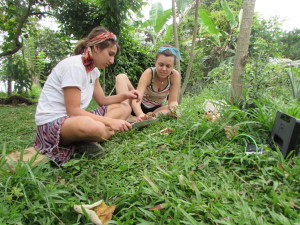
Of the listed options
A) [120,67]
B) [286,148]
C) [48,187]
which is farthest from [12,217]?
[120,67]

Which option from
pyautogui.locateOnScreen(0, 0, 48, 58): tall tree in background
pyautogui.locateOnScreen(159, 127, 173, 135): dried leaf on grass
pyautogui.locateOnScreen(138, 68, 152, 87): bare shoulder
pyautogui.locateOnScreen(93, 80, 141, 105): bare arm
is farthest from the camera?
pyautogui.locateOnScreen(0, 0, 48, 58): tall tree in background

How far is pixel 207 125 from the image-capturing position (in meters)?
1.49

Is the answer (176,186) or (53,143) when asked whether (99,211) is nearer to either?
(176,186)

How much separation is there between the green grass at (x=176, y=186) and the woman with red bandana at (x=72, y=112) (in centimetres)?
17

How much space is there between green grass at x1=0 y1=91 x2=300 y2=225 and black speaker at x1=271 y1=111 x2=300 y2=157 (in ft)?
0.20

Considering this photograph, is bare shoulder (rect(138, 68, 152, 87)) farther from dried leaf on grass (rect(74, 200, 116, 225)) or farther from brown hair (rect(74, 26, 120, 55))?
dried leaf on grass (rect(74, 200, 116, 225))

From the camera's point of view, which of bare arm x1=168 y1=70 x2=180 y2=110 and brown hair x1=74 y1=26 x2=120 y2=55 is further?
bare arm x1=168 y1=70 x2=180 y2=110

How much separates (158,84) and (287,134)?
5.48 ft

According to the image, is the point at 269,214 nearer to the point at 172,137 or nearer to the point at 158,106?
the point at 172,137

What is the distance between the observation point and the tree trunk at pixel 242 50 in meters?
1.86

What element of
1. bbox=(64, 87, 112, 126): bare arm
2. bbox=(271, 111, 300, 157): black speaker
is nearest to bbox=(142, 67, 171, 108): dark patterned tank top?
bbox=(64, 87, 112, 126): bare arm

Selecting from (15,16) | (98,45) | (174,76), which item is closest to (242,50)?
(174,76)

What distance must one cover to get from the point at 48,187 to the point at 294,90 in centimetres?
243

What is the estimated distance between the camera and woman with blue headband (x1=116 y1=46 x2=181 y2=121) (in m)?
2.27
